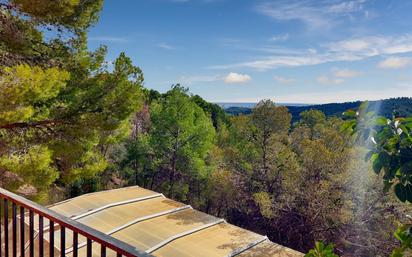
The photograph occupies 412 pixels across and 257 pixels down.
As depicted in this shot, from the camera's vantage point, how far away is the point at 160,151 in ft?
59.1

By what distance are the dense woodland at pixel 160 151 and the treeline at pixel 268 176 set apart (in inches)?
1.8

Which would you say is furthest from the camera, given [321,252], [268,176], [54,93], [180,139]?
[180,139]

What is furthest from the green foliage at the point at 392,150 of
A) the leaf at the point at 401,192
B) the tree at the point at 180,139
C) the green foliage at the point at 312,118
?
the green foliage at the point at 312,118

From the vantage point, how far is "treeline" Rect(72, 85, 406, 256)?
11.3 metres

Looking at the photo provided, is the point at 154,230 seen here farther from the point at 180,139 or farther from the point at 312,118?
the point at 312,118

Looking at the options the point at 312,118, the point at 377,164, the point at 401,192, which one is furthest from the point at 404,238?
the point at 312,118

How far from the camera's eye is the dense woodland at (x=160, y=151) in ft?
23.7

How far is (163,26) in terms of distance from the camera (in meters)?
18.4

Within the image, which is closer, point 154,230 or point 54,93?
point 54,93

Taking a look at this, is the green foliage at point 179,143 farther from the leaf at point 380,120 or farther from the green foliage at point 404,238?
the leaf at point 380,120

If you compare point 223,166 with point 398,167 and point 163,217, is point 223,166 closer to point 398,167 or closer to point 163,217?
point 163,217

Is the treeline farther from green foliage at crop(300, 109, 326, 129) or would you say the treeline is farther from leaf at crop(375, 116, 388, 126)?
leaf at crop(375, 116, 388, 126)

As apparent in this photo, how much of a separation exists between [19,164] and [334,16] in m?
10.6

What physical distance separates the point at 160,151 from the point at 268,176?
6.32 m
